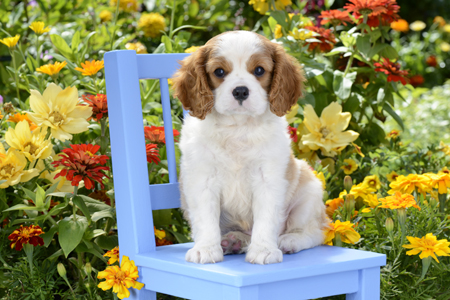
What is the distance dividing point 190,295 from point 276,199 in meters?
0.46

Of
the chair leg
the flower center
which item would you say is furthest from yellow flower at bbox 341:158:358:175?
the flower center

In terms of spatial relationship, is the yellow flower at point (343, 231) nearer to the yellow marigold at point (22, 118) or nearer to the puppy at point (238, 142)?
the puppy at point (238, 142)

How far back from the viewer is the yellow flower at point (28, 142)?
7.50 ft

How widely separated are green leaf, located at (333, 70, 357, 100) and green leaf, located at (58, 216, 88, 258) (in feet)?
5.31

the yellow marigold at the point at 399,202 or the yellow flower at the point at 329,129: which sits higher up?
the yellow flower at the point at 329,129

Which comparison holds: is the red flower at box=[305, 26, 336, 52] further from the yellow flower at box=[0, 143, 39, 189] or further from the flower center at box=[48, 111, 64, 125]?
the yellow flower at box=[0, 143, 39, 189]

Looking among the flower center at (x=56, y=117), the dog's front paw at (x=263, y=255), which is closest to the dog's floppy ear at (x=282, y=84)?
the dog's front paw at (x=263, y=255)

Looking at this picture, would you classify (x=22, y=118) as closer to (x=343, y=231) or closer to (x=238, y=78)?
(x=238, y=78)

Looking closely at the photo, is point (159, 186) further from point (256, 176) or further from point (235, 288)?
point (235, 288)

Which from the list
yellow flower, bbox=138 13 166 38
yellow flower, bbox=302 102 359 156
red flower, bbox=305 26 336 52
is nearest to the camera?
yellow flower, bbox=302 102 359 156

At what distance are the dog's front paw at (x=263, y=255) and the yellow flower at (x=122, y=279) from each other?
44 centimetres

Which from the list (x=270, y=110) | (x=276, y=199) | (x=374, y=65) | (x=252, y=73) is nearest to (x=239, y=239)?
(x=276, y=199)

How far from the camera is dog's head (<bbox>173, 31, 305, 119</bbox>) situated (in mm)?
1900

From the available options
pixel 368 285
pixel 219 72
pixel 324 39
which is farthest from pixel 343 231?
pixel 324 39
